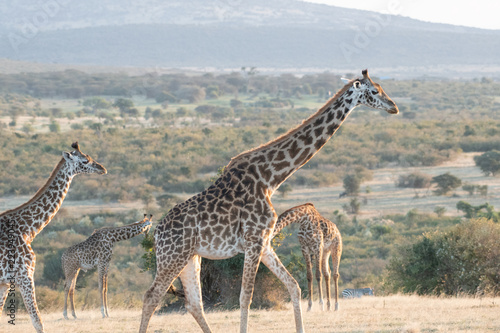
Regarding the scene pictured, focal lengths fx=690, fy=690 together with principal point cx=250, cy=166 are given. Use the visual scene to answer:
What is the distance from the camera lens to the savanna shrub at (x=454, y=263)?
15500 millimetres

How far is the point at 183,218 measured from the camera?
26.7ft

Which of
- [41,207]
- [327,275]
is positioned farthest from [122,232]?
[327,275]

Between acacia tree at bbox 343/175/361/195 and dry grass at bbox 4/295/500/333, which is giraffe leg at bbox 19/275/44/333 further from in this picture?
acacia tree at bbox 343/175/361/195

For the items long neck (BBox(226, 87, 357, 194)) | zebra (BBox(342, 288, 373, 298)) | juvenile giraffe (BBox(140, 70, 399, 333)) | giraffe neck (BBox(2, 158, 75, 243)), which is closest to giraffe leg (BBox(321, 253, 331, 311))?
zebra (BBox(342, 288, 373, 298))

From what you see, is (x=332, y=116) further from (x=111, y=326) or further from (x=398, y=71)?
(x=398, y=71)

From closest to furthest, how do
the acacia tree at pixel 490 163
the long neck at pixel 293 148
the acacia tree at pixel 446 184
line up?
1. the long neck at pixel 293 148
2. the acacia tree at pixel 446 184
3. the acacia tree at pixel 490 163

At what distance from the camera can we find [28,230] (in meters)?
9.55

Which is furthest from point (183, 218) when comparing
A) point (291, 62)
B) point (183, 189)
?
point (291, 62)

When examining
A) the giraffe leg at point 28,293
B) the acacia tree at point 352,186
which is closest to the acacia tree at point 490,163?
the acacia tree at point 352,186

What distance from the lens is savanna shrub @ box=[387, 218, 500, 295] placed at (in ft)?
50.9

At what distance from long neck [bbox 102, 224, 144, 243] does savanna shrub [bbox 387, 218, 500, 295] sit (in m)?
6.81

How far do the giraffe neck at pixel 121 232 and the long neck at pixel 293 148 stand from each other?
5.46 m

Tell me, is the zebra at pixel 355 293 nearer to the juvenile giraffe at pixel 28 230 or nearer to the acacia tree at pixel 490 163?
the juvenile giraffe at pixel 28 230

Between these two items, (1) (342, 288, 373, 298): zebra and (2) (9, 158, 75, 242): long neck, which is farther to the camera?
(1) (342, 288, 373, 298): zebra
